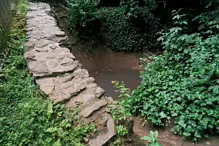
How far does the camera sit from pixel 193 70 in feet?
10.9

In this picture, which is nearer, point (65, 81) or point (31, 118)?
point (31, 118)

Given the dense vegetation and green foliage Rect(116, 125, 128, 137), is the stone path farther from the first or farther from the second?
the dense vegetation

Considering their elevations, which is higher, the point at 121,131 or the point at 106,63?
the point at 121,131

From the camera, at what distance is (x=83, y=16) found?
621cm

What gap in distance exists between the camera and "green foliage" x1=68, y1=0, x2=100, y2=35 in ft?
20.4

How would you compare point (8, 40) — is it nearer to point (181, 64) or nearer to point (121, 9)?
point (181, 64)

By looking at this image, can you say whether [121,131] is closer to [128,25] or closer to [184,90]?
[184,90]

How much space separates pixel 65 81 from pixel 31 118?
2.48 ft

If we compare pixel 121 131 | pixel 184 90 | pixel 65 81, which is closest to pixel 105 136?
pixel 121 131

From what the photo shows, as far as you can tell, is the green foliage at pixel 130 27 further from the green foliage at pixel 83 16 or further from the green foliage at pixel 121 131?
the green foliage at pixel 121 131

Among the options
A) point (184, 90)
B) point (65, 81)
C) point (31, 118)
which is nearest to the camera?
point (31, 118)

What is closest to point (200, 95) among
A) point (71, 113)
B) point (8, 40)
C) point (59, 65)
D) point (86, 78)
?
point (86, 78)

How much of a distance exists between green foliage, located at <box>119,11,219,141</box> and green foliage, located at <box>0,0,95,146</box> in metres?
0.77

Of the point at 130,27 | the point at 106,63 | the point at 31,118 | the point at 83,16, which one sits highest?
the point at 83,16
